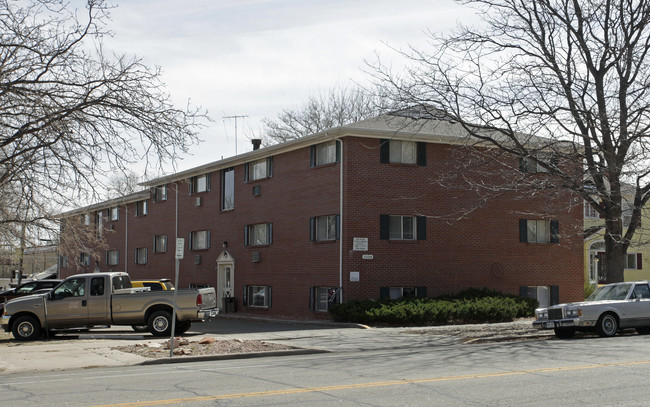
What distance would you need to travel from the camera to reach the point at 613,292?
70.4ft

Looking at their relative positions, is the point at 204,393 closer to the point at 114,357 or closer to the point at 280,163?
the point at 114,357

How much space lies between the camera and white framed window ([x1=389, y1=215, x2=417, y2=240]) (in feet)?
95.5

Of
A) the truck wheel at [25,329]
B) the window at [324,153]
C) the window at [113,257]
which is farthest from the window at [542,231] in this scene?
the window at [113,257]

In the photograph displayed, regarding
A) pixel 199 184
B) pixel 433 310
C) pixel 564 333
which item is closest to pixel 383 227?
pixel 433 310

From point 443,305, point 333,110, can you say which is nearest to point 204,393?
point 443,305

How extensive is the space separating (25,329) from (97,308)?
82.0 inches

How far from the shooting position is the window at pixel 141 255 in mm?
47469

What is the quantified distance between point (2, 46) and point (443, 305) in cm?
1695

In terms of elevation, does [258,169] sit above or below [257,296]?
above

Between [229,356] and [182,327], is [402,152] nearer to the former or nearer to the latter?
[182,327]

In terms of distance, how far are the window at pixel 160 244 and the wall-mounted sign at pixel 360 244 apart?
768 inches

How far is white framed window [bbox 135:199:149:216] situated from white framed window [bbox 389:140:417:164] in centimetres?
2290

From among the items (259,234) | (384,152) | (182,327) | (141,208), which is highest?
(384,152)

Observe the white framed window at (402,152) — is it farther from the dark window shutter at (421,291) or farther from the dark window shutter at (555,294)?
the dark window shutter at (555,294)
